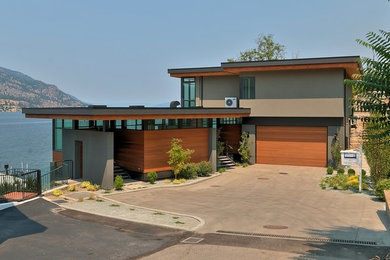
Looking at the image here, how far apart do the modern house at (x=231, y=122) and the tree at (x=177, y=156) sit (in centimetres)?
70

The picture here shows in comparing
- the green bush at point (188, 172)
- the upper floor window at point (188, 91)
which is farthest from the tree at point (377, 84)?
the upper floor window at point (188, 91)

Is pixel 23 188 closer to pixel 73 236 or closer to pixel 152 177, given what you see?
pixel 152 177

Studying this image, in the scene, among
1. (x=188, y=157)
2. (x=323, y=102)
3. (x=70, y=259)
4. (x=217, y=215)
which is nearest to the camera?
(x=70, y=259)

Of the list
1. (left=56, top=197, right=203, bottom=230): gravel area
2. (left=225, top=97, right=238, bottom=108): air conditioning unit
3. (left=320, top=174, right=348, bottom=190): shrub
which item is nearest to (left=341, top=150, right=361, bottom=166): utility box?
(left=320, top=174, right=348, bottom=190): shrub

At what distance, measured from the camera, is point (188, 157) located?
28.2 metres

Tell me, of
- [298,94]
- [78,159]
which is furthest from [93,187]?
[298,94]

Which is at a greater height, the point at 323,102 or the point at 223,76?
the point at 223,76

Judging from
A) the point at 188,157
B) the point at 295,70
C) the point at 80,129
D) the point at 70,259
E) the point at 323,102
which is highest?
the point at 295,70

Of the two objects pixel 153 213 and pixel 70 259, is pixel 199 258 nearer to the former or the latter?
pixel 70 259

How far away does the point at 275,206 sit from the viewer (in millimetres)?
20234

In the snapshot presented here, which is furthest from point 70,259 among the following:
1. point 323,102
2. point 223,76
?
point 223,76

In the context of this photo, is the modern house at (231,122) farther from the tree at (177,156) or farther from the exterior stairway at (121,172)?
the tree at (177,156)

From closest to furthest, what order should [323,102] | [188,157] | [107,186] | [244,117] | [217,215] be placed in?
[217,215], [107,186], [188,157], [323,102], [244,117]

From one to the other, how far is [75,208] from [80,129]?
977cm
